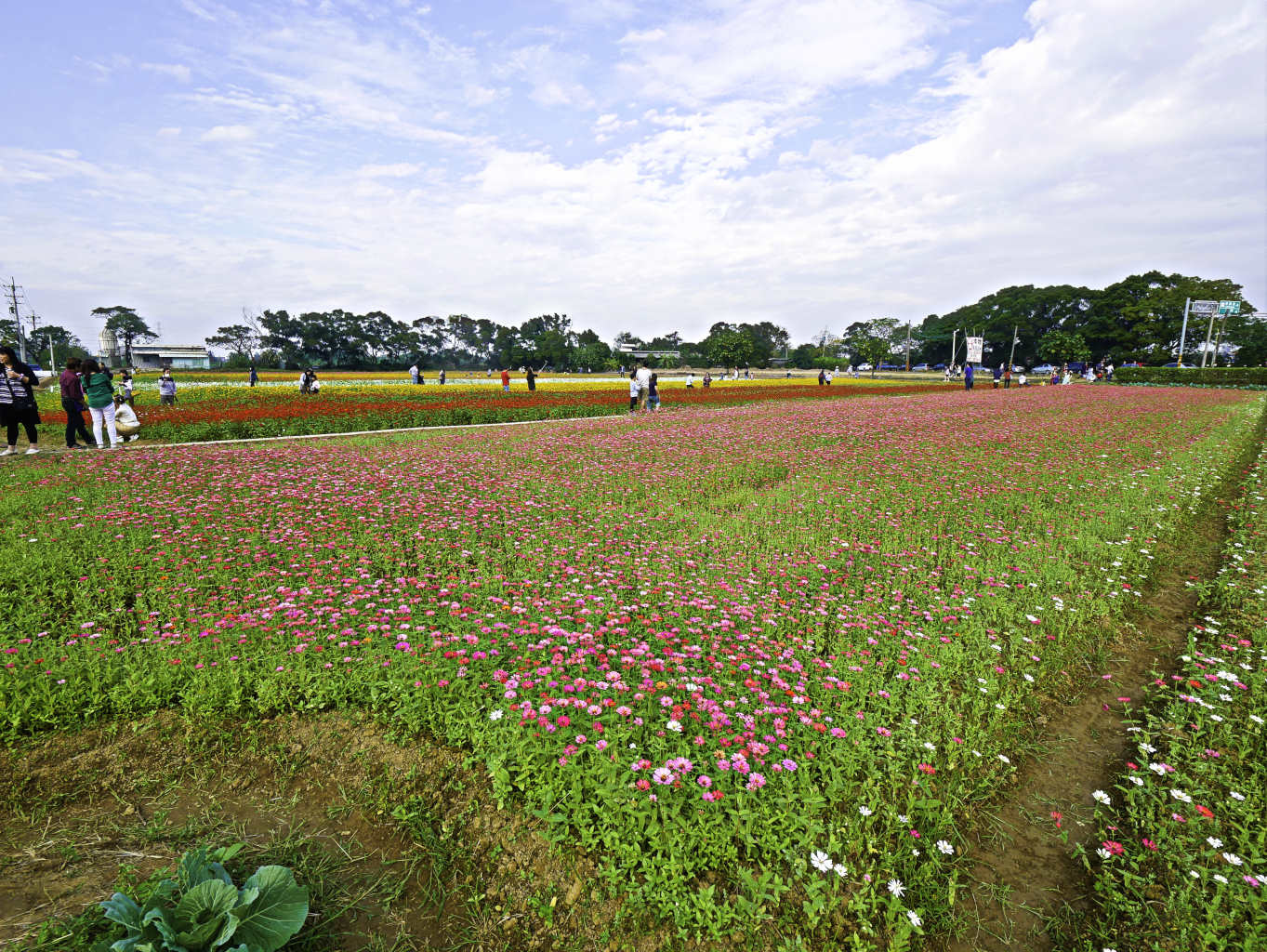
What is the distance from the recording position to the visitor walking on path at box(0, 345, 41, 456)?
9.34 meters

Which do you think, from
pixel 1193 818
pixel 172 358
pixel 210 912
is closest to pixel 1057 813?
pixel 1193 818

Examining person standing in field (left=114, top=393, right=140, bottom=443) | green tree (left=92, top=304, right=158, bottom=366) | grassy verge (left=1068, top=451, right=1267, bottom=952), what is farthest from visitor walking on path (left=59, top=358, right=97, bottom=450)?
green tree (left=92, top=304, right=158, bottom=366)

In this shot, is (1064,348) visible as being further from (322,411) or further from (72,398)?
(72,398)

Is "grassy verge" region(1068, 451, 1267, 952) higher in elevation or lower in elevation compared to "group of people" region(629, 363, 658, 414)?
lower

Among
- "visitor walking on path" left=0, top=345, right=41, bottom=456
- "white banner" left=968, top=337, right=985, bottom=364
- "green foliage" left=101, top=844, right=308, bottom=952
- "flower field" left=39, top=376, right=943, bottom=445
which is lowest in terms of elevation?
"green foliage" left=101, top=844, right=308, bottom=952

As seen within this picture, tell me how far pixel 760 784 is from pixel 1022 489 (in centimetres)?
763

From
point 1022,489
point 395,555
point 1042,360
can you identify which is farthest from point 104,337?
point 1042,360

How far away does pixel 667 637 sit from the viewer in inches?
154

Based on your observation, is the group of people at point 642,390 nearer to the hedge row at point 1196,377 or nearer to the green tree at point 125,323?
the hedge row at point 1196,377

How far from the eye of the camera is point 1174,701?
368 cm

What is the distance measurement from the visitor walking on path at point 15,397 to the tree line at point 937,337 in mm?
63359

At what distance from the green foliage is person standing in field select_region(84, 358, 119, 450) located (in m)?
11.6

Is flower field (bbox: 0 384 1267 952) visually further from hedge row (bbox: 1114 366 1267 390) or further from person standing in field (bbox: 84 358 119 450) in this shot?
hedge row (bbox: 1114 366 1267 390)

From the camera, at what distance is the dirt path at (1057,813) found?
2426 millimetres
